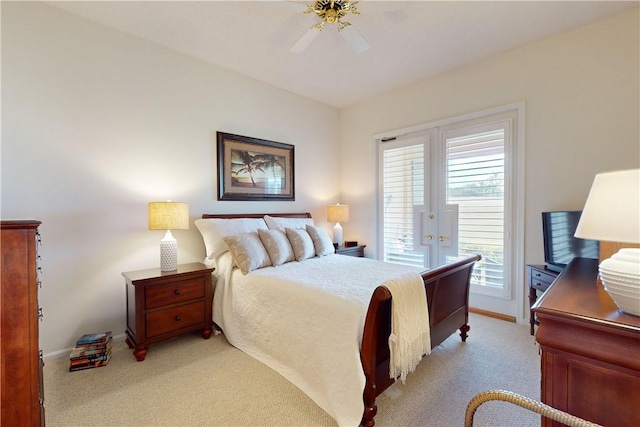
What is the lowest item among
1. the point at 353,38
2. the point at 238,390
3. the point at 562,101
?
the point at 238,390

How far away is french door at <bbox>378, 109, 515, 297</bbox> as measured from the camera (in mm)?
3225

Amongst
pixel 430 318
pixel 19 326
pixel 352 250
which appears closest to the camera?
pixel 19 326

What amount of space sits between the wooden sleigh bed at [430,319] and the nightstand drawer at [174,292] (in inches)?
69.5

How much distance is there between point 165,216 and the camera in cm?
258

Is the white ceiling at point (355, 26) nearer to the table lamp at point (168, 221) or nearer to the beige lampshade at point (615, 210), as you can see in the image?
the table lamp at point (168, 221)

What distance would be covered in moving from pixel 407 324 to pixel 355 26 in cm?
257

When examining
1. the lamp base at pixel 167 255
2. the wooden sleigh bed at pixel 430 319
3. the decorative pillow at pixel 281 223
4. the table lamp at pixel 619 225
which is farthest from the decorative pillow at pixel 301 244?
the table lamp at pixel 619 225

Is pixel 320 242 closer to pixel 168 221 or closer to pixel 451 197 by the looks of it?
pixel 168 221

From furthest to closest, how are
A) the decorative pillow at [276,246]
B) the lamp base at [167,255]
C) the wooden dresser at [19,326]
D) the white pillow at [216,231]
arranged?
the white pillow at [216,231] → the decorative pillow at [276,246] → the lamp base at [167,255] → the wooden dresser at [19,326]

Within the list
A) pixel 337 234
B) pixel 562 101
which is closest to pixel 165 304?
pixel 337 234

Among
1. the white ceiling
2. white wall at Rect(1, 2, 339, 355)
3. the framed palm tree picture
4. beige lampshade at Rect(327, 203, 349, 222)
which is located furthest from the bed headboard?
the white ceiling

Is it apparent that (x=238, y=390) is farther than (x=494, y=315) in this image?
No

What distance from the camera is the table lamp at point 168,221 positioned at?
2573mm

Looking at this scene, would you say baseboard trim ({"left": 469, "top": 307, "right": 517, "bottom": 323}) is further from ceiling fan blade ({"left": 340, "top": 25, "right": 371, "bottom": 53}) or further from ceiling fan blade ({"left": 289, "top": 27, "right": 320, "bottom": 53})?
ceiling fan blade ({"left": 289, "top": 27, "right": 320, "bottom": 53})
